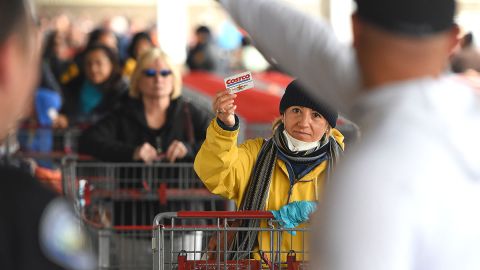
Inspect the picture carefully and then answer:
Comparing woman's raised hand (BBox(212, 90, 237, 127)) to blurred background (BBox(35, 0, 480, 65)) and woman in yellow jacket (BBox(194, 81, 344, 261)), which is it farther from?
blurred background (BBox(35, 0, 480, 65))

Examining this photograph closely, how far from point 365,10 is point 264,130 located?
7.41 m

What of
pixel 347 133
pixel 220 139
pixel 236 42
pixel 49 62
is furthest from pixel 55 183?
pixel 236 42

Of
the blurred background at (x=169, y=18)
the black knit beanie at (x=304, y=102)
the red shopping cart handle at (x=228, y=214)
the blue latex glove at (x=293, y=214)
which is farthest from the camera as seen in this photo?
the blurred background at (x=169, y=18)

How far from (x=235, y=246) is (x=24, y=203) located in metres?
3.22

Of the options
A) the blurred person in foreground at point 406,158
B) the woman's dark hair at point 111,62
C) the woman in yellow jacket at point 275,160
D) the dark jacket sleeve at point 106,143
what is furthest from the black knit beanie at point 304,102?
the woman's dark hair at point 111,62

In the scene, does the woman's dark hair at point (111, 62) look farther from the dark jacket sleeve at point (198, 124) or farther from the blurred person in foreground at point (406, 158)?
the blurred person in foreground at point (406, 158)

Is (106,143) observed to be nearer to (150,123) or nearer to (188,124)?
(150,123)

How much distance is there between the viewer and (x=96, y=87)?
1260 centimetres

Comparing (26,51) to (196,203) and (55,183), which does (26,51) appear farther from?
(55,183)

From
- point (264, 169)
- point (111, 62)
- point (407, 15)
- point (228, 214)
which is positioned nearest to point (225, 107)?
point (264, 169)

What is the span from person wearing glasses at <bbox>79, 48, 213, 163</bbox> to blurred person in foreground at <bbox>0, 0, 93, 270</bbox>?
584 cm

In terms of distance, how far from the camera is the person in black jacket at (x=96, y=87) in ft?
39.5

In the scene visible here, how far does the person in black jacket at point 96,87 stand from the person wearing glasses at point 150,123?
Answer: 9.19 ft

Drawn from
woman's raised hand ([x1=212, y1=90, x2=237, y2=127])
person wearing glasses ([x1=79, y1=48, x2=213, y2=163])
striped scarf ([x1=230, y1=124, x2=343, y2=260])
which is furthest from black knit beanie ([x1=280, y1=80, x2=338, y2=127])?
person wearing glasses ([x1=79, y1=48, x2=213, y2=163])
